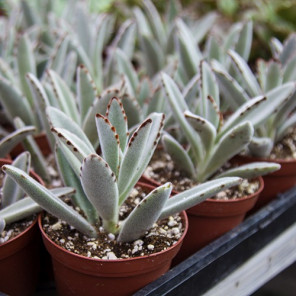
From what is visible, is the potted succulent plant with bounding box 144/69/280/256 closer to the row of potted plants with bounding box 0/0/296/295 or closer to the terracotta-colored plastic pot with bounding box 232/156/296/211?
the row of potted plants with bounding box 0/0/296/295

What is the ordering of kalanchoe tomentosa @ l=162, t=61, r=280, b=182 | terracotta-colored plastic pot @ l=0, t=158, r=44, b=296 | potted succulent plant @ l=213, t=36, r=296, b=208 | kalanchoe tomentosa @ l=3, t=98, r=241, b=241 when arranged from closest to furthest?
1. kalanchoe tomentosa @ l=3, t=98, r=241, b=241
2. terracotta-colored plastic pot @ l=0, t=158, r=44, b=296
3. kalanchoe tomentosa @ l=162, t=61, r=280, b=182
4. potted succulent plant @ l=213, t=36, r=296, b=208

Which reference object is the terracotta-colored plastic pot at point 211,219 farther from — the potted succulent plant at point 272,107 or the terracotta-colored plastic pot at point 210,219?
the potted succulent plant at point 272,107

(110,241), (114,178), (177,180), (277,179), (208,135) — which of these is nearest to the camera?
(114,178)

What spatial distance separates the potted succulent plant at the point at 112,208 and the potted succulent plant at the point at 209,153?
0.48ft

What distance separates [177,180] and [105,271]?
0.37 metres

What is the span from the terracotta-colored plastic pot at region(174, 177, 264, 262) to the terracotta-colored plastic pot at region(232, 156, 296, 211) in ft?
0.48

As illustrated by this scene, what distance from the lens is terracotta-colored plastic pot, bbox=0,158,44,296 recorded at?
0.83 metres

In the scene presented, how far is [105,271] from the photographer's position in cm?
76

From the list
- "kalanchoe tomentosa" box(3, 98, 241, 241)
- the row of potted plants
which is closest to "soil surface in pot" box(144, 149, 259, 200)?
the row of potted plants

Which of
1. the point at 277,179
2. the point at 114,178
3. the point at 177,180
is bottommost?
the point at 277,179

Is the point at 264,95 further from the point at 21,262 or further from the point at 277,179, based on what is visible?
the point at 21,262

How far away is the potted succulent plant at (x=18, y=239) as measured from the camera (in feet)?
2.73

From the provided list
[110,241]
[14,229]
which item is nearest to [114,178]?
[110,241]

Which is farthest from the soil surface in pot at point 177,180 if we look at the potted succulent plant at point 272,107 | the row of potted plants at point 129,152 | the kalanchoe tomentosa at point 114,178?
the kalanchoe tomentosa at point 114,178
